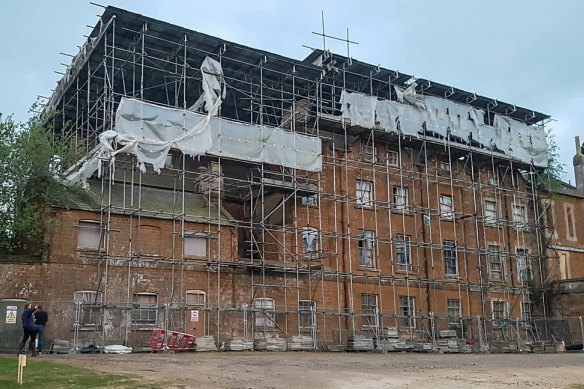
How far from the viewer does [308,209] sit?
110 ft

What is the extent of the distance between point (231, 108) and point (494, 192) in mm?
17630

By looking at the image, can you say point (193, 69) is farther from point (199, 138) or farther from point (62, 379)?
point (62, 379)

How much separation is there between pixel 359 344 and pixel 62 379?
17821mm

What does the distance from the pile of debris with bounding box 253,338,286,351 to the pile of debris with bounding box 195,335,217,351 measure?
193 cm

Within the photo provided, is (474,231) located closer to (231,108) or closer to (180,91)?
(231,108)

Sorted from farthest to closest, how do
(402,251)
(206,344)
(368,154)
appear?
1. (368,154)
2. (402,251)
3. (206,344)

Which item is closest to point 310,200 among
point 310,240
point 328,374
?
point 310,240

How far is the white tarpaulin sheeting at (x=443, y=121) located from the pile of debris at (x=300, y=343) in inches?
476

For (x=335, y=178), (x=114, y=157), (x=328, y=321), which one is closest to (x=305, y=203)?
(x=335, y=178)

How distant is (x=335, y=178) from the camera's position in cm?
3509

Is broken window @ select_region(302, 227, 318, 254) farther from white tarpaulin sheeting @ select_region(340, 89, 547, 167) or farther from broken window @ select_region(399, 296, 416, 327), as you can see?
white tarpaulin sheeting @ select_region(340, 89, 547, 167)

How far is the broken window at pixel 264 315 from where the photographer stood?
30.3m

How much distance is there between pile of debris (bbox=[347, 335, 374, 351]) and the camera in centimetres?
2962

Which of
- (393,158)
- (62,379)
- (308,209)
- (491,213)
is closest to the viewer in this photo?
(62,379)
